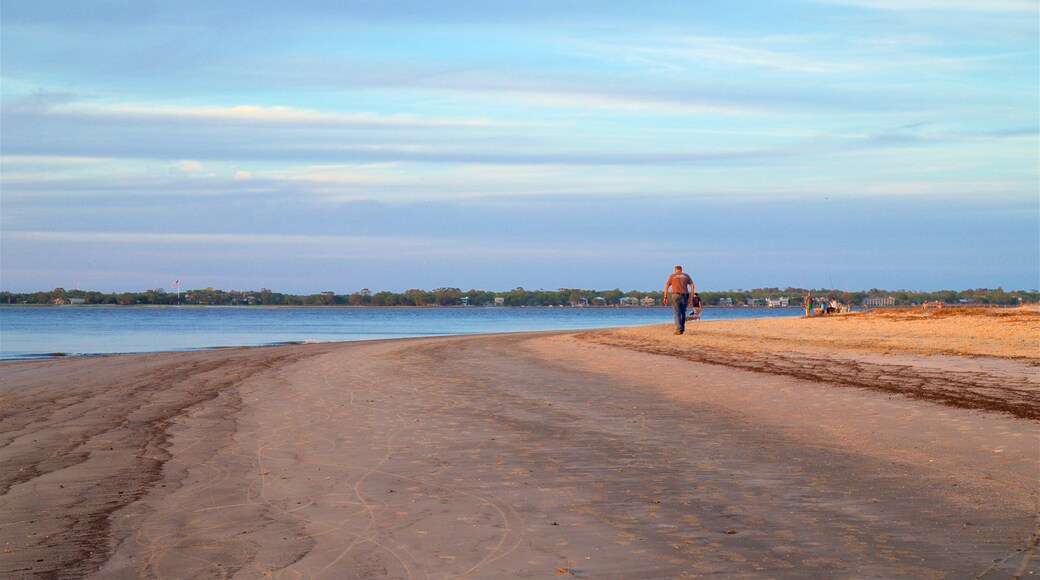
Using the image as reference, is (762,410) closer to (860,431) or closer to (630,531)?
(860,431)

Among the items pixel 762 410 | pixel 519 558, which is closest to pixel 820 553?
pixel 519 558

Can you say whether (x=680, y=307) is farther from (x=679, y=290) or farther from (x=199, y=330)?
(x=199, y=330)

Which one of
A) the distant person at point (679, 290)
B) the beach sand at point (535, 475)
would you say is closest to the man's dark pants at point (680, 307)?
the distant person at point (679, 290)

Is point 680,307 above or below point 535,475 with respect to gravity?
above

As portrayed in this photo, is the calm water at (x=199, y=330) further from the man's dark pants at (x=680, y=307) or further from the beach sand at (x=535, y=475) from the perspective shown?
the beach sand at (x=535, y=475)

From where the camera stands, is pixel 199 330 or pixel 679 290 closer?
pixel 679 290

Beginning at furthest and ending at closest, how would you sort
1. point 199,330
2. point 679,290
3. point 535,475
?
point 199,330 → point 679,290 → point 535,475

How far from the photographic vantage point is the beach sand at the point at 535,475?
492 cm

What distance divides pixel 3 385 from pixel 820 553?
575 inches

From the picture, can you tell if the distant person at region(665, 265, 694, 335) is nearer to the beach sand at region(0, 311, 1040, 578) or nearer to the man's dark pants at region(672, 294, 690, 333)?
the man's dark pants at region(672, 294, 690, 333)

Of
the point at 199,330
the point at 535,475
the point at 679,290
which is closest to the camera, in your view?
the point at 535,475

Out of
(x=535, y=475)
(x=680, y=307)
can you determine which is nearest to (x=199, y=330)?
(x=680, y=307)

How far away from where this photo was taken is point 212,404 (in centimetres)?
1227

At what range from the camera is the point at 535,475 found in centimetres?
714
